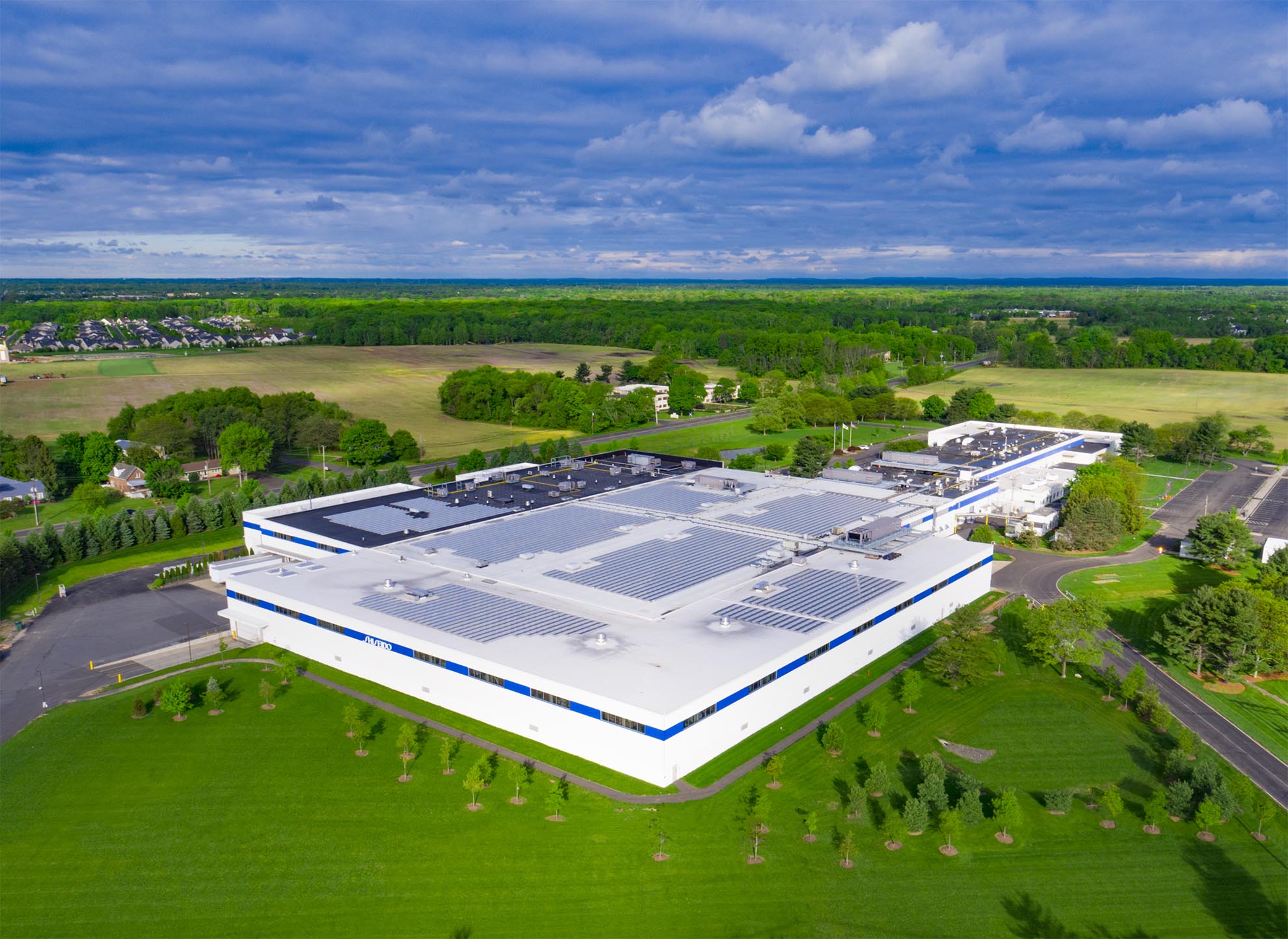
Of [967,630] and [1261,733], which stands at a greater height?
[967,630]

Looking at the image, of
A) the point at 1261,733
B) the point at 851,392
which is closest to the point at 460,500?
the point at 1261,733

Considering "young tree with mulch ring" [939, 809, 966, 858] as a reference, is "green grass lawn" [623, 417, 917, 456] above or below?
above

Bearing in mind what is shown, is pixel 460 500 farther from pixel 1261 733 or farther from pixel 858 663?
pixel 1261 733

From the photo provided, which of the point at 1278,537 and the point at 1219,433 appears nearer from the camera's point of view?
the point at 1278,537

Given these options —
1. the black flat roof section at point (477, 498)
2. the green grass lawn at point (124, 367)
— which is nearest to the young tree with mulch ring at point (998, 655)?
the black flat roof section at point (477, 498)

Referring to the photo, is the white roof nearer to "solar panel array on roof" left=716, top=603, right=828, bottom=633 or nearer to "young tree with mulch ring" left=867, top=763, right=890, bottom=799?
"solar panel array on roof" left=716, top=603, right=828, bottom=633

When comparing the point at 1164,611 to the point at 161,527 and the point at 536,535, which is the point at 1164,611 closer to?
the point at 536,535

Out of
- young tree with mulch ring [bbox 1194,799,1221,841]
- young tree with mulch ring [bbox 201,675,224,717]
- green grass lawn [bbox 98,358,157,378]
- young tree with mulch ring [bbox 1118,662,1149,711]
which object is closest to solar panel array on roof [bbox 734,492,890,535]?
young tree with mulch ring [bbox 1118,662,1149,711]
